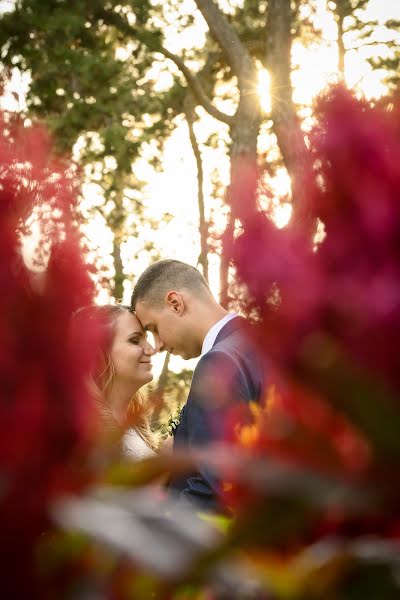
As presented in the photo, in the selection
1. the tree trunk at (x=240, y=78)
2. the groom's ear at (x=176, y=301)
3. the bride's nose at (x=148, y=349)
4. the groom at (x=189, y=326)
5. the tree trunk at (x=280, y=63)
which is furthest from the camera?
the tree trunk at (x=240, y=78)

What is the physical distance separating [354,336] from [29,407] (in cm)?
24

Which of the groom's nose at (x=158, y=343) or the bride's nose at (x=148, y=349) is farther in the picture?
the bride's nose at (x=148, y=349)

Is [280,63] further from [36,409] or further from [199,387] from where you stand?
[36,409]

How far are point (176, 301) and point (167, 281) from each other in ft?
0.61

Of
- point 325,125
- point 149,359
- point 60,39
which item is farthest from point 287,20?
point 325,125

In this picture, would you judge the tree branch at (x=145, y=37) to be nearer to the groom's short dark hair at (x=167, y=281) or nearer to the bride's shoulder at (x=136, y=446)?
the groom's short dark hair at (x=167, y=281)

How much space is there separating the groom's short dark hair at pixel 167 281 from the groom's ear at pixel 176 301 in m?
0.07

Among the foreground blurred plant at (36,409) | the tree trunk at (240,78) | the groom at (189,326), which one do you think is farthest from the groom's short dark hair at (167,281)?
the tree trunk at (240,78)

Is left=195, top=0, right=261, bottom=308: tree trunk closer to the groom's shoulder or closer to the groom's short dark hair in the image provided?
the groom's short dark hair

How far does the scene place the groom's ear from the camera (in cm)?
488

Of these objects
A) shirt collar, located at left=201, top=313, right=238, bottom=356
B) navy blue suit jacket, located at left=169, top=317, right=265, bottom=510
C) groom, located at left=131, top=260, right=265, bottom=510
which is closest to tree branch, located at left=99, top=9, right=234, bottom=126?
groom, located at left=131, top=260, right=265, bottom=510

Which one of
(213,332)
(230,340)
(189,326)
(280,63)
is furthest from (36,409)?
(280,63)

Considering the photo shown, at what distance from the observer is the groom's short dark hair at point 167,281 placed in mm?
4945

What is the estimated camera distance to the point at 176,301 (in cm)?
489
